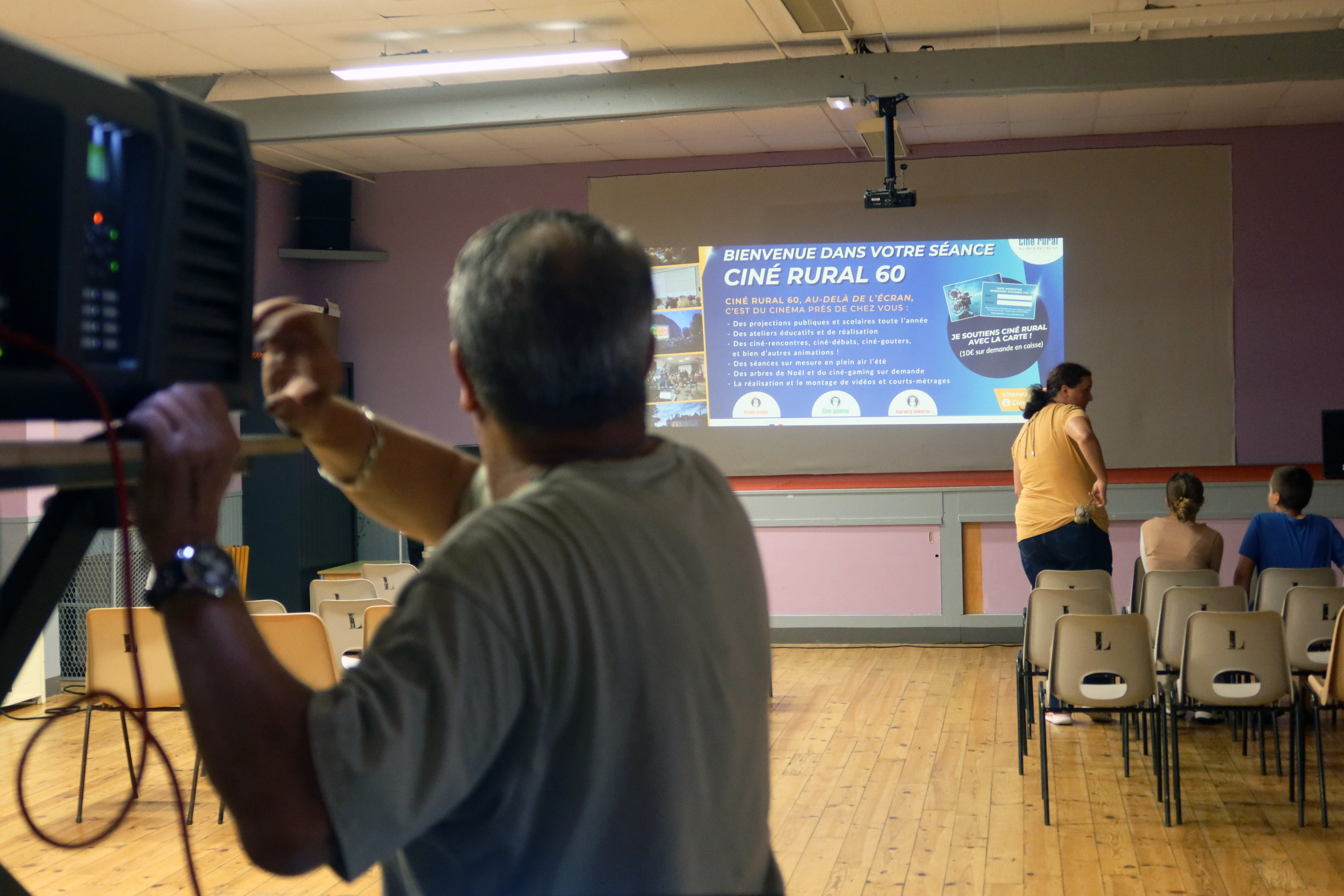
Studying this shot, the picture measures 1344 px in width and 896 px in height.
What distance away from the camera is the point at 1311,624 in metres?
4.63

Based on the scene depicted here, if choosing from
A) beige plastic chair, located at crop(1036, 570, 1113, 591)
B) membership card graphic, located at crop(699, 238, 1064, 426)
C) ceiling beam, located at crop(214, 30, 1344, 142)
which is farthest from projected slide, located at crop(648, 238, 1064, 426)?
beige plastic chair, located at crop(1036, 570, 1113, 591)

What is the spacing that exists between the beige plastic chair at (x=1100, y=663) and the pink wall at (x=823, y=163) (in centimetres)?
389

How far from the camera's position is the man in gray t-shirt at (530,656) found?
0.78 m

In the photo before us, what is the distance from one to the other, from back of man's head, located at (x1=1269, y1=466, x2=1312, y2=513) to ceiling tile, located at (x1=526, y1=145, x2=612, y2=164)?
4.96 metres

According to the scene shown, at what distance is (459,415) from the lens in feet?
29.8

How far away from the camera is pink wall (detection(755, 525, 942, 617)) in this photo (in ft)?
26.8

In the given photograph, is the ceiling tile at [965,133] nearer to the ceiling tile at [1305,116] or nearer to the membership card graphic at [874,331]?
the membership card graphic at [874,331]

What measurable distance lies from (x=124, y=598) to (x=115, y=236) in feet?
0.89

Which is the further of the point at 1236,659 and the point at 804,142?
the point at 804,142

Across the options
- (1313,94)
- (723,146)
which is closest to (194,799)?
(723,146)

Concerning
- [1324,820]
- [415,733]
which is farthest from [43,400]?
[1324,820]

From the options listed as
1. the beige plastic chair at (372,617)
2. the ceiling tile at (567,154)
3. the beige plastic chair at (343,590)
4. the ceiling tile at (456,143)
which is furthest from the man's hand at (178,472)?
the ceiling tile at (567,154)

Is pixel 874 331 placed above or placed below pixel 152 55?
below

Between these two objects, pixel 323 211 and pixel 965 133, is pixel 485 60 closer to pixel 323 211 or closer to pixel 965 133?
pixel 323 211
